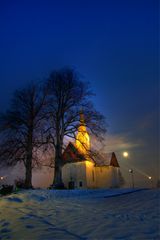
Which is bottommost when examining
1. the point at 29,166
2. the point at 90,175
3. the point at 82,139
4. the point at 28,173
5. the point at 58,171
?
the point at 90,175

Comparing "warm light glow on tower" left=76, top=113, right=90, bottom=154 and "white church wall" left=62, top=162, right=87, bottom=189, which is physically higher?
"warm light glow on tower" left=76, top=113, right=90, bottom=154

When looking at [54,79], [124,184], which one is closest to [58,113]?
[54,79]

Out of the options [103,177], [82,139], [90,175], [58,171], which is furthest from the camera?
[103,177]

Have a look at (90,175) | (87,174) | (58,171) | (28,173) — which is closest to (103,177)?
(90,175)

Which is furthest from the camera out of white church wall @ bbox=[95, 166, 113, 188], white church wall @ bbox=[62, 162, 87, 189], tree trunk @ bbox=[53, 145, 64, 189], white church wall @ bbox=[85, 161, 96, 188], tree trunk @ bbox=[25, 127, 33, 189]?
white church wall @ bbox=[95, 166, 113, 188]

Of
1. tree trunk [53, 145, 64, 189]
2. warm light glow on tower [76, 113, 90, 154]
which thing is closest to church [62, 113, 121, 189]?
warm light glow on tower [76, 113, 90, 154]

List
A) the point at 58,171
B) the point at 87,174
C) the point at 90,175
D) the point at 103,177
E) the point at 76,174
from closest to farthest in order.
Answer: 1. the point at 58,171
2. the point at 87,174
3. the point at 76,174
4. the point at 90,175
5. the point at 103,177

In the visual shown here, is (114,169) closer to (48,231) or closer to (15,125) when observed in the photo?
(15,125)

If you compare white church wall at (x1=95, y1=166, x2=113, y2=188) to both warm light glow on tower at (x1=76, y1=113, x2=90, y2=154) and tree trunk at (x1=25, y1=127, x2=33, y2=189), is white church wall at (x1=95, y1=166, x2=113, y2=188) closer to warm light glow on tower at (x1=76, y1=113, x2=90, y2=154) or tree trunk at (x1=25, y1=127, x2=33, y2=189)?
warm light glow on tower at (x1=76, y1=113, x2=90, y2=154)

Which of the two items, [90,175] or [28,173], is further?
[90,175]

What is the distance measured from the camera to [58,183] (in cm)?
2164

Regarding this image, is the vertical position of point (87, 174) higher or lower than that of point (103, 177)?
higher

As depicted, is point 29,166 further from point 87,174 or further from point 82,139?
point 87,174

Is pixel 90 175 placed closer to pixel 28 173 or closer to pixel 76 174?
pixel 76 174
